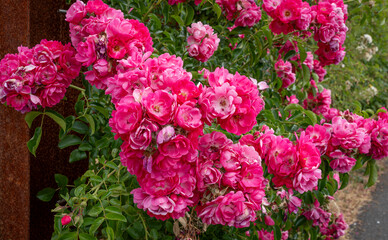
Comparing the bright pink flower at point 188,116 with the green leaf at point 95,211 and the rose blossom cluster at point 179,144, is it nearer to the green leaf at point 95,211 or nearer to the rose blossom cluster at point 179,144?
the rose blossom cluster at point 179,144

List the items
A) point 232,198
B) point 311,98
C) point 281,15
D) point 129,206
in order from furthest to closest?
point 311,98 < point 281,15 < point 129,206 < point 232,198

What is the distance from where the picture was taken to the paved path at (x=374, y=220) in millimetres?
3283

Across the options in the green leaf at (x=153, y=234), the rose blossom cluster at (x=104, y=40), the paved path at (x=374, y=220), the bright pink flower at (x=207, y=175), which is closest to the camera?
the bright pink flower at (x=207, y=175)

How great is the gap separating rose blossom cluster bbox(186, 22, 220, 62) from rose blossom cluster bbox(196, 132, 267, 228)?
2.14 feet

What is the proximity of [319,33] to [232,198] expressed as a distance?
0.95m

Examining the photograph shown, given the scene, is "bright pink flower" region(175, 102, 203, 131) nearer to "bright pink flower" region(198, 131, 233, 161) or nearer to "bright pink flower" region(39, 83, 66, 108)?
"bright pink flower" region(198, 131, 233, 161)

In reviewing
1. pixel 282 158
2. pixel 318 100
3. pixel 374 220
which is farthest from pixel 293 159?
pixel 374 220

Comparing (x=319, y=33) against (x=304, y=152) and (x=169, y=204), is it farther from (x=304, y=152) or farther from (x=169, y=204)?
(x=169, y=204)

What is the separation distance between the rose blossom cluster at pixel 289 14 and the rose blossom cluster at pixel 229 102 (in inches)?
27.5

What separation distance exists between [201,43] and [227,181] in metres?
0.76

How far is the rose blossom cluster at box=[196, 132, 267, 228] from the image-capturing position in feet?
2.64

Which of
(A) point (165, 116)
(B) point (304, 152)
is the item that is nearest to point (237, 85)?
(A) point (165, 116)

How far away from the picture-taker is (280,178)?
101cm

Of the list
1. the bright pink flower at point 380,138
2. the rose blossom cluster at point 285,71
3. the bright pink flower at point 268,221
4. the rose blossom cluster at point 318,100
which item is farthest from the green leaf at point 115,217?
the rose blossom cluster at point 318,100
